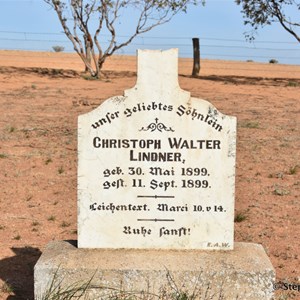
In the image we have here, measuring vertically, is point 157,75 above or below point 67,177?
above

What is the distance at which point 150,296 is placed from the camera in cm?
427

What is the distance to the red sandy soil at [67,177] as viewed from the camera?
586cm

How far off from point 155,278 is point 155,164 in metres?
0.83

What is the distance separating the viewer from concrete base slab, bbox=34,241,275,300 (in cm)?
423

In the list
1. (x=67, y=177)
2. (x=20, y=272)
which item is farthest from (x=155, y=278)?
(x=67, y=177)

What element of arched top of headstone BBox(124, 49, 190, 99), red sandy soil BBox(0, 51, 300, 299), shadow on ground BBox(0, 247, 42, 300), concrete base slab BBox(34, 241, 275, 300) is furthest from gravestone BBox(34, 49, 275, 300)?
red sandy soil BBox(0, 51, 300, 299)

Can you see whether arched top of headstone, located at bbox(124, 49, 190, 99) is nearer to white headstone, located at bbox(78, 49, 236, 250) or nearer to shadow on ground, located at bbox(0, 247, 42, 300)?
white headstone, located at bbox(78, 49, 236, 250)

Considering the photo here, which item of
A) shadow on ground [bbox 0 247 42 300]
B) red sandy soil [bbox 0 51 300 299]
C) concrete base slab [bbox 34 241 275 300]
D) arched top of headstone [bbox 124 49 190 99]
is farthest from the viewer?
red sandy soil [bbox 0 51 300 299]

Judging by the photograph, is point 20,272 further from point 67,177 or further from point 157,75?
point 67,177

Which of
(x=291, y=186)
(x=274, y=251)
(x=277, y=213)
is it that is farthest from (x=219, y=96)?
(x=274, y=251)

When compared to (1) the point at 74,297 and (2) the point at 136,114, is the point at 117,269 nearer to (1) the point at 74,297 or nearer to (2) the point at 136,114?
(1) the point at 74,297

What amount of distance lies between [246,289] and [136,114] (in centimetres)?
146

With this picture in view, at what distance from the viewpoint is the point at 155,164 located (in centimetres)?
453

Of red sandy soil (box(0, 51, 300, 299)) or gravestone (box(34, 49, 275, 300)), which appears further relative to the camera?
red sandy soil (box(0, 51, 300, 299))
